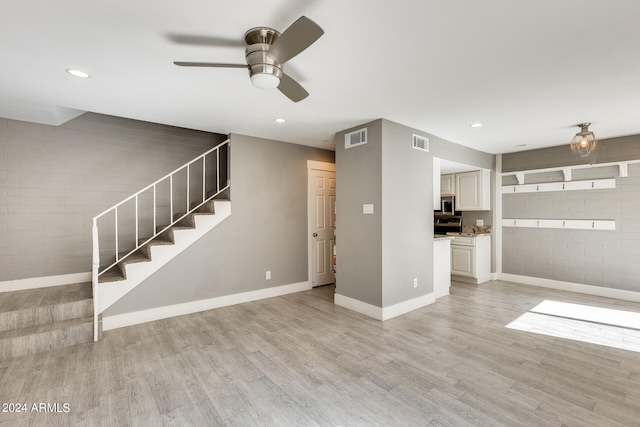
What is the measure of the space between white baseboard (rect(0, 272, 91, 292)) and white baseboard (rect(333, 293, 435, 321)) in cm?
370

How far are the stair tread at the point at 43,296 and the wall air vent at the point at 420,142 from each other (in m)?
4.60

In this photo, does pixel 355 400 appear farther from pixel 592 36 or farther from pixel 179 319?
pixel 592 36

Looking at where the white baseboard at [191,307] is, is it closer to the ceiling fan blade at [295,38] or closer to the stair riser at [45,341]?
the stair riser at [45,341]

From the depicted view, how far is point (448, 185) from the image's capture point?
19.9 feet

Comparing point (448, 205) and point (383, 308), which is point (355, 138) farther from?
Answer: point (448, 205)

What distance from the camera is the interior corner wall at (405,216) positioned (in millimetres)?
3662

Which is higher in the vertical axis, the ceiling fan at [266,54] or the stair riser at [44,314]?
the ceiling fan at [266,54]

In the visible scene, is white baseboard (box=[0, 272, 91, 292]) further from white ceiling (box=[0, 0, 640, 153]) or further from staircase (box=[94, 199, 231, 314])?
white ceiling (box=[0, 0, 640, 153])

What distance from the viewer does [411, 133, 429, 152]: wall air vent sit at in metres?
4.04

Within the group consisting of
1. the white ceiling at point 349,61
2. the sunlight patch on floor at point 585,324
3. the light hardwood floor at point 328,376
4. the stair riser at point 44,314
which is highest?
the white ceiling at point 349,61

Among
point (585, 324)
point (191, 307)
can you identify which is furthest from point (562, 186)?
point (191, 307)

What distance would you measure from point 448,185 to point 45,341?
6678mm

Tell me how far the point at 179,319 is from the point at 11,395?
1.61 metres

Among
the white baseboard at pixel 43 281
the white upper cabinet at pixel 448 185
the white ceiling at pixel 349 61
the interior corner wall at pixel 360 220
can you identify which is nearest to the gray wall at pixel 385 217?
the interior corner wall at pixel 360 220
